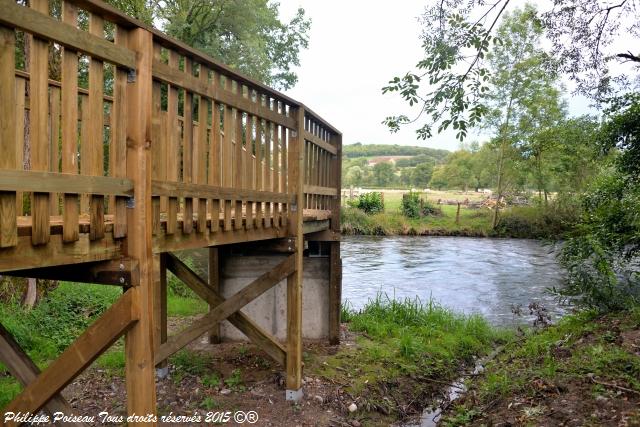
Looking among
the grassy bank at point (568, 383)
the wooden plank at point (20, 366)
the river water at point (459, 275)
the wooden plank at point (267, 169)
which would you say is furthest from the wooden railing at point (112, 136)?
the river water at point (459, 275)

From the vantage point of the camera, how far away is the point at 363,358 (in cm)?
577

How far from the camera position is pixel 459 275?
47.0 feet

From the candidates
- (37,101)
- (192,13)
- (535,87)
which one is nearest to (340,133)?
(37,101)

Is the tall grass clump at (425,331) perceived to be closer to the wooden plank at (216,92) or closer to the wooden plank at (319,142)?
the wooden plank at (319,142)

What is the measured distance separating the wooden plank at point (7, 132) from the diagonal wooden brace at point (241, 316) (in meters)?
2.59

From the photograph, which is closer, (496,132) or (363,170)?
(496,132)

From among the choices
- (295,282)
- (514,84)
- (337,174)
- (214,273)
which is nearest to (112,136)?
(295,282)

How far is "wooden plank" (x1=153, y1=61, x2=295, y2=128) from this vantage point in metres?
2.78

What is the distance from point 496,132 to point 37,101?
27584 mm

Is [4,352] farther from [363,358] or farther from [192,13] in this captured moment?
[192,13]

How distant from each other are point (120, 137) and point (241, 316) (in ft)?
8.05

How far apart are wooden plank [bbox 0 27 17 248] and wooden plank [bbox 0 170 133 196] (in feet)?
0.14

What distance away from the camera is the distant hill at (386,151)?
350ft

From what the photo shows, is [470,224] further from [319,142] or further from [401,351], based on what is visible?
[319,142]
